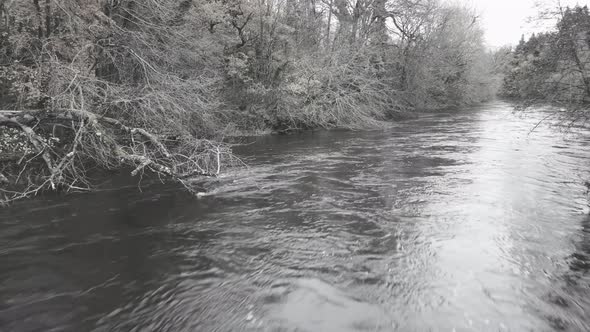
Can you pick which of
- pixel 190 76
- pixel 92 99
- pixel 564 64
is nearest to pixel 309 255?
pixel 564 64

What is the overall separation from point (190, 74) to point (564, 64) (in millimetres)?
14135

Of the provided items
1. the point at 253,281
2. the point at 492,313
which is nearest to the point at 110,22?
the point at 253,281

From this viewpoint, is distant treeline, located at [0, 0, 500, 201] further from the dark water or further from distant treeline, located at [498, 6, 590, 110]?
distant treeline, located at [498, 6, 590, 110]

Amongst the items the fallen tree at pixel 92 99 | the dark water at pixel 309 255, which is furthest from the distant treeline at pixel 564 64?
Answer: the fallen tree at pixel 92 99

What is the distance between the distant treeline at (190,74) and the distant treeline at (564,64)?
9628 mm

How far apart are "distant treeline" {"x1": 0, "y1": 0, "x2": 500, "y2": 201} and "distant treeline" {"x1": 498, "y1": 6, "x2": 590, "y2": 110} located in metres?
9.63

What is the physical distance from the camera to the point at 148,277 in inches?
265

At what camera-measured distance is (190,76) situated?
1709 cm

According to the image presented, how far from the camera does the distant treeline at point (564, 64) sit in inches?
400

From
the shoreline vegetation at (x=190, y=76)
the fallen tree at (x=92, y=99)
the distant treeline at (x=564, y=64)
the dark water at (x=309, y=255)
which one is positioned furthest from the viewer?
the shoreline vegetation at (x=190, y=76)

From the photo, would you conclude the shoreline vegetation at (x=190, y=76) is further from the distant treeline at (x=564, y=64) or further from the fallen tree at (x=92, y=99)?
the distant treeline at (x=564, y=64)

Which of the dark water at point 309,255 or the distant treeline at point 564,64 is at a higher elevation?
the distant treeline at point 564,64

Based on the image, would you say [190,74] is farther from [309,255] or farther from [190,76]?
[309,255]

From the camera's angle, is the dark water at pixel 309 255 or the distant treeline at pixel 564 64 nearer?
the dark water at pixel 309 255
